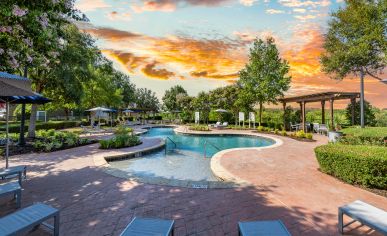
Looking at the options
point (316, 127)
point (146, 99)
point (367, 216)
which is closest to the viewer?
point (367, 216)

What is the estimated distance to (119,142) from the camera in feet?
40.3

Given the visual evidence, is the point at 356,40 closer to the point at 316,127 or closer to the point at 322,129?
the point at 322,129

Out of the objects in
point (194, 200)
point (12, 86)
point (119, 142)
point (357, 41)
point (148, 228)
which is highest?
point (357, 41)

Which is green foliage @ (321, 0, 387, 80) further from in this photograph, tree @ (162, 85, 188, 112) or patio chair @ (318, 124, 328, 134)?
tree @ (162, 85, 188, 112)

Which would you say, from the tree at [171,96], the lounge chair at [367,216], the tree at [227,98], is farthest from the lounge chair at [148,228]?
the tree at [171,96]

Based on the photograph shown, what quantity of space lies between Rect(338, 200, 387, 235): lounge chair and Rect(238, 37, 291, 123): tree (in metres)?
22.1

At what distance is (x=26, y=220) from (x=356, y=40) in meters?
21.0

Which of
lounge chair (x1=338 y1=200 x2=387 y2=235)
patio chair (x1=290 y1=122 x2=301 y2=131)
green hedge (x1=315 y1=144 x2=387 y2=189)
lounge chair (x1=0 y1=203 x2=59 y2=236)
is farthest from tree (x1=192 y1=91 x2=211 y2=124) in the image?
lounge chair (x1=0 y1=203 x2=59 y2=236)

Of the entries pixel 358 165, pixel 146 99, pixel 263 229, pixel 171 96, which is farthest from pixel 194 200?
pixel 146 99

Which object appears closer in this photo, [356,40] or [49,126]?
[356,40]

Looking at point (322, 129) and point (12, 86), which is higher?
point (12, 86)

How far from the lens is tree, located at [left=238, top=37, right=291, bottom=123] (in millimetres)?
24766

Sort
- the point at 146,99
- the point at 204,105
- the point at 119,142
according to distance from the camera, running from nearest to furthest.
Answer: the point at 119,142 → the point at 204,105 → the point at 146,99

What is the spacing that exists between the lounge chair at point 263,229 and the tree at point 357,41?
1732cm
